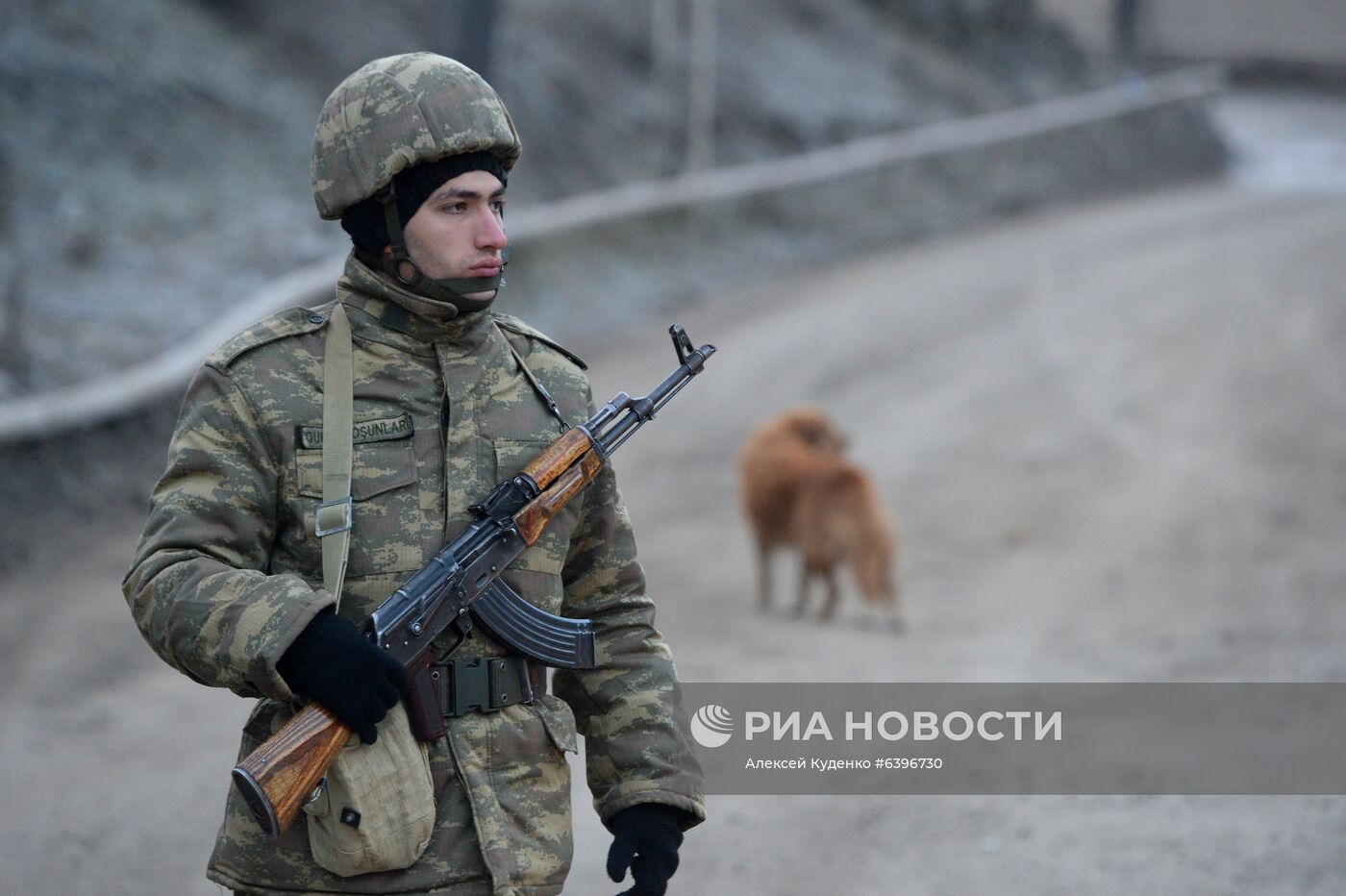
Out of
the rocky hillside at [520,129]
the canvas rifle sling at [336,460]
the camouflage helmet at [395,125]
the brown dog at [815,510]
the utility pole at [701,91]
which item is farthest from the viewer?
the utility pole at [701,91]

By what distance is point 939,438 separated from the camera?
11742mm

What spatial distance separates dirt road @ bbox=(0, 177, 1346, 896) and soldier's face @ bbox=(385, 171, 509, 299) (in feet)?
10.0

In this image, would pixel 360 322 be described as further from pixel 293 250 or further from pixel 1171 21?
pixel 1171 21

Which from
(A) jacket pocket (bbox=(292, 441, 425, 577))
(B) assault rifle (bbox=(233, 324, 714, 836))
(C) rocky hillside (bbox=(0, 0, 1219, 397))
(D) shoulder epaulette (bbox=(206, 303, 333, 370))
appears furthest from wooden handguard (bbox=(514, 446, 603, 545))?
(C) rocky hillside (bbox=(0, 0, 1219, 397))

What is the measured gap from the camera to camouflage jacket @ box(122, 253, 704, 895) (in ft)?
7.52

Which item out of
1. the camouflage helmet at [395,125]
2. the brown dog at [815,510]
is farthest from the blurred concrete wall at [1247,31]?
the camouflage helmet at [395,125]

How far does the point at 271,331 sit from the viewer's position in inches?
98.5

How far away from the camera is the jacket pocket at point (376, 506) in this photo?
2.42m

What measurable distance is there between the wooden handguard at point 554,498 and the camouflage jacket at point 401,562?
7cm

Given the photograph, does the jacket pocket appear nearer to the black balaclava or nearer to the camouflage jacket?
the camouflage jacket

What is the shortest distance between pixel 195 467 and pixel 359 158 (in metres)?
0.61

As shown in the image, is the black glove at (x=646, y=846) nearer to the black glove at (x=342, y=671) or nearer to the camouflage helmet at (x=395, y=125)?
the black glove at (x=342, y=671)

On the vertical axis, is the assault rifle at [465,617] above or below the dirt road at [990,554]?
below

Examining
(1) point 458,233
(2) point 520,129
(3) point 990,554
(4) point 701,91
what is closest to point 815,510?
(3) point 990,554
